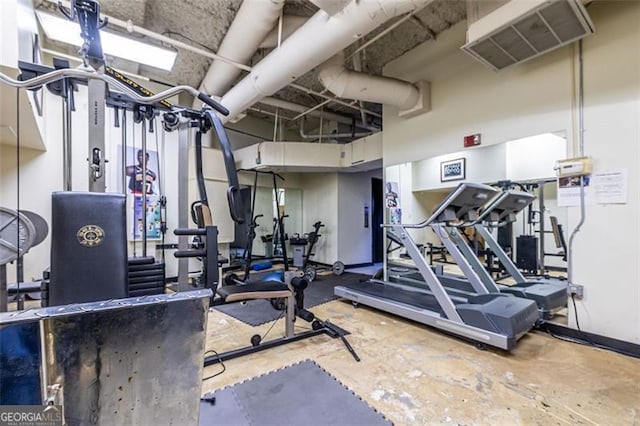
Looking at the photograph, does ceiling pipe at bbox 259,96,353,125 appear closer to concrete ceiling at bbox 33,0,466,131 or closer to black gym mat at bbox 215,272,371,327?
concrete ceiling at bbox 33,0,466,131

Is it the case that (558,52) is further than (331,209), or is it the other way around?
(331,209)

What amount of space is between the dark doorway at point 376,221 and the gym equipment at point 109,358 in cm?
695

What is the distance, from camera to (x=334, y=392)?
1.98 metres

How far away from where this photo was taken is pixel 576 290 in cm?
280

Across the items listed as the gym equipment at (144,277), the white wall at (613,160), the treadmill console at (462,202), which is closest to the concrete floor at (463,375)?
the white wall at (613,160)

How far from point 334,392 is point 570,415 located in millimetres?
1428

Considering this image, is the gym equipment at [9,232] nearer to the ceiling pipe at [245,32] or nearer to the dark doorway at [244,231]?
the ceiling pipe at [245,32]

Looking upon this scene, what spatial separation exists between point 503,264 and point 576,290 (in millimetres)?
951

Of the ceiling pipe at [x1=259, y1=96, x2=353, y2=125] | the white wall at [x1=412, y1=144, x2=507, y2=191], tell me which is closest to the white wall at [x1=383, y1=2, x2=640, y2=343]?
the white wall at [x1=412, y1=144, x2=507, y2=191]

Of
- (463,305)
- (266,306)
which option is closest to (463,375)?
(463,305)

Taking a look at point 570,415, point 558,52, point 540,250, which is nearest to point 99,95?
point 570,415

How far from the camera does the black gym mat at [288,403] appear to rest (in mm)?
1720

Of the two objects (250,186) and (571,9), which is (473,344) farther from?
(250,186)

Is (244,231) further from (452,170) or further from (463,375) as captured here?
(463,375)
